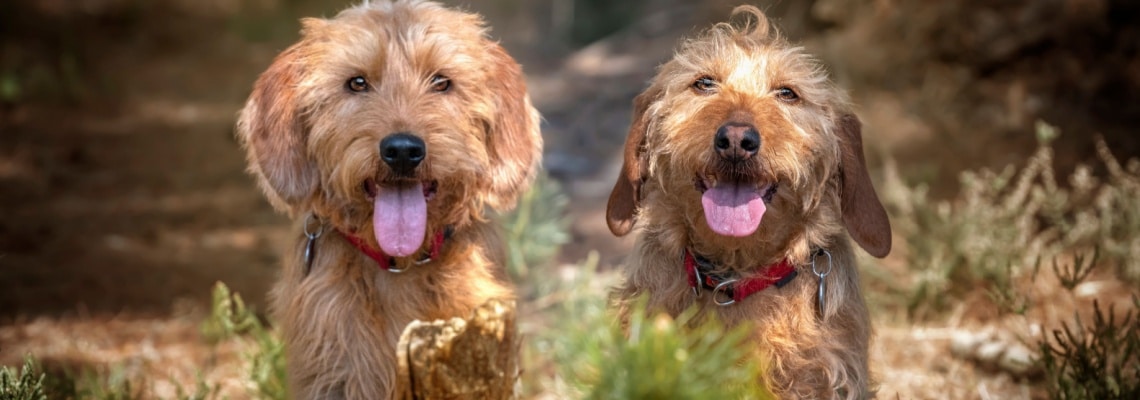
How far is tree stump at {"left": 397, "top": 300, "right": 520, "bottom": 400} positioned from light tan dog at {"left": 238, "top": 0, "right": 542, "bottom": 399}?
66 centimetres

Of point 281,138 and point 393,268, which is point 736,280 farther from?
point 281,138

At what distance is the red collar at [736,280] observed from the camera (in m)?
3.52

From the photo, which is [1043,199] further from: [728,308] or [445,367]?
[445,367]

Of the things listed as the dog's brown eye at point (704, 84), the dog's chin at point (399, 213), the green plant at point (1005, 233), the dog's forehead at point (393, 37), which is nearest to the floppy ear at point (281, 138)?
the dog's forehead at point (393, 37)

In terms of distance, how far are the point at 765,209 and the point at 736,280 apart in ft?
0.85

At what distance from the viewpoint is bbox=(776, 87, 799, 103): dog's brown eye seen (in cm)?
360

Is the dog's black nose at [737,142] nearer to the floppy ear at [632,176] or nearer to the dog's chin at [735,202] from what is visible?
the dog's chin at [735,202]

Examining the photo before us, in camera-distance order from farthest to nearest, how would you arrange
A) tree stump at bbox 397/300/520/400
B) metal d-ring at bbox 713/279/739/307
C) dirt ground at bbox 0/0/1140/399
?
dirt ground at bbox 0/0/1140/399, metal d-ring at bbox 713/279/739/307, tree stump at bbox 397/300/520/400

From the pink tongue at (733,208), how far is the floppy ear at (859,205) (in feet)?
1.25

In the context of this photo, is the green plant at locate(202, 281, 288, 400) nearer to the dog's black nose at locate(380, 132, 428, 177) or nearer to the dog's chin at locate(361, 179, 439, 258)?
the dog's chin at locate(361, 179, 439, 258)

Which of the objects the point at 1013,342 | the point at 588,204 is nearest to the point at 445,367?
the point at 1013,342

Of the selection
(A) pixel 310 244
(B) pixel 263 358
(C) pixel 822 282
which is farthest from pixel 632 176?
(B) pixel 263 358

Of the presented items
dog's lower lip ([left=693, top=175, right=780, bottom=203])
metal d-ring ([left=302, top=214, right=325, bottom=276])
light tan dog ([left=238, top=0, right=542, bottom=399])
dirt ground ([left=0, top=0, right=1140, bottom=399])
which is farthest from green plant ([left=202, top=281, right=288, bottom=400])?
dog's lower lip ([left=693, top=175, right=780, bottom=203])

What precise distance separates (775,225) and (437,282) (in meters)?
1.24
